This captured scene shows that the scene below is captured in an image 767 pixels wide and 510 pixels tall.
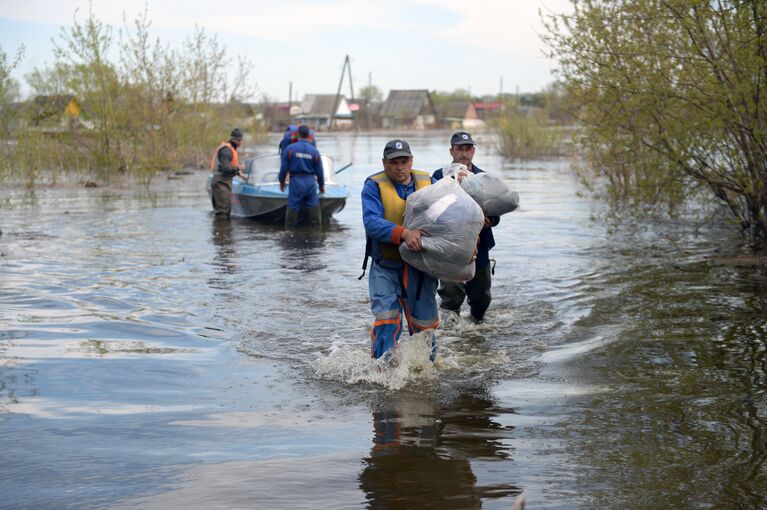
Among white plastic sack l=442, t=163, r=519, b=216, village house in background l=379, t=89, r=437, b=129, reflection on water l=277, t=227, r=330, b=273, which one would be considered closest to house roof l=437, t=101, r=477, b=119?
village house in background l=379, t=89, r=437, b=129

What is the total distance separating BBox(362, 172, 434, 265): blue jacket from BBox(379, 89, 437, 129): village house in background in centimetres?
10855

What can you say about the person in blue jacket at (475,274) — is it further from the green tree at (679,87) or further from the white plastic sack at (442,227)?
the green tree at (679,87)

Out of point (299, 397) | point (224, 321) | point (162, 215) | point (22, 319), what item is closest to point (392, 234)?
point (299, 397)

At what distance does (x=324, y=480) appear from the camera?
4828 mm

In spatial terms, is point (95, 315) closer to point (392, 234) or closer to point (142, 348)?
point (142, 348)

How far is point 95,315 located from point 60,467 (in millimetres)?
4627

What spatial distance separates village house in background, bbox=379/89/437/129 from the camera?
115 metres

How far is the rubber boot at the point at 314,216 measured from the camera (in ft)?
54.1

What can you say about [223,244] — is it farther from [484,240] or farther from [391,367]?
[391,367]

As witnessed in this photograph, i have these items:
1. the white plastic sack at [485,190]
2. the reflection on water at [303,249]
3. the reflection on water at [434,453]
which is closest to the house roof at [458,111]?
the reflection on water at [303,249]

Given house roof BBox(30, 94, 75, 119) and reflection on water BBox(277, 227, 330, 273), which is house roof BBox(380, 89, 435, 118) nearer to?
house roof BBox(30, 94, 75, 119)

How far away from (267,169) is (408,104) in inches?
3875

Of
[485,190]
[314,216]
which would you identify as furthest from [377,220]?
[314,216]

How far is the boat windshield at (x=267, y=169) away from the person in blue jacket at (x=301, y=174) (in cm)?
277
